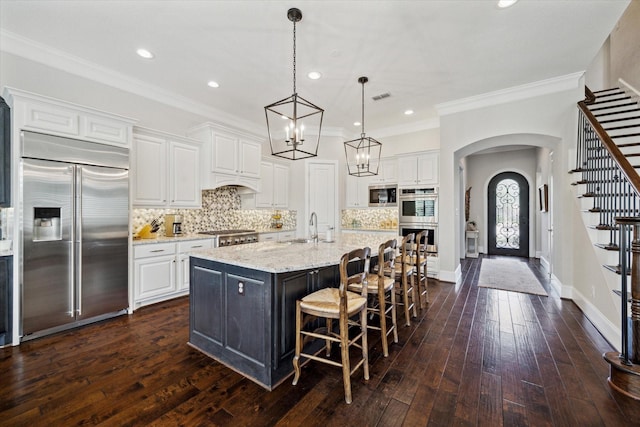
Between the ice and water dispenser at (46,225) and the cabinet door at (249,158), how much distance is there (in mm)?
2672

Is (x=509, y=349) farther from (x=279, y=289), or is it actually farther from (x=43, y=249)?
(x=43, y=249)

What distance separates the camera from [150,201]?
13.2 feet

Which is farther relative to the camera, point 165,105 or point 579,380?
point 165,105

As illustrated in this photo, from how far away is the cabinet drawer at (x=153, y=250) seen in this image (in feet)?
12.0

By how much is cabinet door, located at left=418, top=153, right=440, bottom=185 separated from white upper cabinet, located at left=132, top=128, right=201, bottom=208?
165 inches

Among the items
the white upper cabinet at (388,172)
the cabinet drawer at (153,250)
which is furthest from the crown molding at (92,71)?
the white upper cabinet at (388,172)

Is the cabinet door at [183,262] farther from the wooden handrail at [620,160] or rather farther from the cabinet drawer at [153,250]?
the wooden handrail at [620,160]

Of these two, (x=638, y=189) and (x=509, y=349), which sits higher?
(x=638, y=189)

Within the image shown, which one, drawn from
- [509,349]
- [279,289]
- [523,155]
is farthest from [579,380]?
[523,155]

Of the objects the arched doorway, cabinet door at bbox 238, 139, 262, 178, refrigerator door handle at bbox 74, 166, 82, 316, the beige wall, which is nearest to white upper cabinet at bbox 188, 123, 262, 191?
cabinet door at bbox 238, 139, 262, 178

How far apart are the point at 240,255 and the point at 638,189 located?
3.16 meters

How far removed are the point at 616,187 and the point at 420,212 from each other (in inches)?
118

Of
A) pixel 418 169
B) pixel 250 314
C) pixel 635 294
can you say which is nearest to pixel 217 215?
pixel 250 314

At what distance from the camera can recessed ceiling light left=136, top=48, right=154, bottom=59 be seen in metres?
3.35
